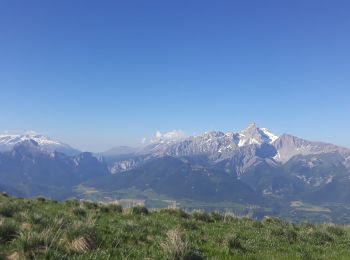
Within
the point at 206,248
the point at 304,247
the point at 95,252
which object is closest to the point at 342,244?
the point at 304,247

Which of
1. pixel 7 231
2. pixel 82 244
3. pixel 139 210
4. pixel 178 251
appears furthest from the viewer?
pixel 139 210

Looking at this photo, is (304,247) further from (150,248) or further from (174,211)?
(174,211)

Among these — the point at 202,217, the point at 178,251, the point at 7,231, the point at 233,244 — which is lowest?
the point at 202,217

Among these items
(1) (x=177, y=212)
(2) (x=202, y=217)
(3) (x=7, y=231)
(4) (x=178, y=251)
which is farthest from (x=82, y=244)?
(1) (x=177, y=212)

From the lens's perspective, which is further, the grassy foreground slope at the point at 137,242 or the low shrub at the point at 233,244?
the low shrub at the point at 233,244

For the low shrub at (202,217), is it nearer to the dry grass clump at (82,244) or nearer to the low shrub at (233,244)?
the low shrub at (233,244)

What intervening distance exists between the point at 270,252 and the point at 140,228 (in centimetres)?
523

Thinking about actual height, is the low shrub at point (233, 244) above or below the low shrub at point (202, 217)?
above

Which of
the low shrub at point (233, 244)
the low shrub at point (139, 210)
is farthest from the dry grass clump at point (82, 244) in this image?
the low shrub at point (139, 210)

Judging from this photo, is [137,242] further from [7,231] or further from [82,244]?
[7,231]

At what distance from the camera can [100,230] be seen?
15.1m

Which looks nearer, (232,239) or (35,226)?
(35,226)

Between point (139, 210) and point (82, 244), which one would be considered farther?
point (139, 210)

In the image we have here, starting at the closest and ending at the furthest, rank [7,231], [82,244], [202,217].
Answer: [82,244] → [7,231] → [202,217]
